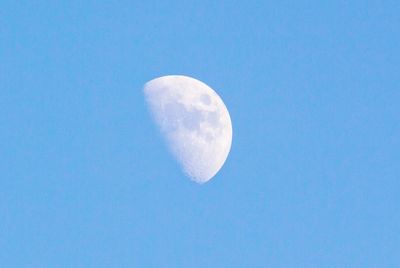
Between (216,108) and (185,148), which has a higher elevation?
(216,108)

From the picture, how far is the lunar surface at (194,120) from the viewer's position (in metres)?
24.4

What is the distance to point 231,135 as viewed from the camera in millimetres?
26609

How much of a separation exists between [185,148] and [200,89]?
2587 mm

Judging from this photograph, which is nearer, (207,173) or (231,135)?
(207,173)

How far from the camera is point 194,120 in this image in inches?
982

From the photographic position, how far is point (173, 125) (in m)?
24.5

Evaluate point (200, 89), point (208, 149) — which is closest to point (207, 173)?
point (208, 149)

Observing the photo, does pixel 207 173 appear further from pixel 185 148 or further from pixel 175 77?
pixel 175 77

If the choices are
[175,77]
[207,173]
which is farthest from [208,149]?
[175,77]

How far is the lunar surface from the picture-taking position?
80.0 feet

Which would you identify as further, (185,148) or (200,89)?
(200,89)

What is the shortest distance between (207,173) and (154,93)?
2886mm

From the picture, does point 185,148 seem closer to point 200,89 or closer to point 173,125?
point 173,125

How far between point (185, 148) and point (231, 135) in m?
2.74
